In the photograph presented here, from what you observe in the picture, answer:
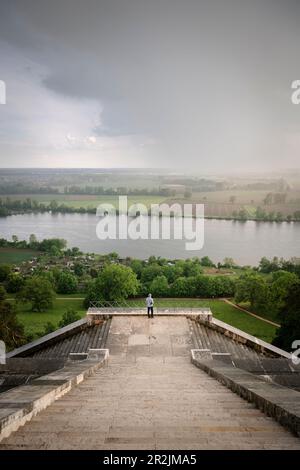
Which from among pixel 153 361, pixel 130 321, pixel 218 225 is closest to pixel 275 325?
pixel 130 321

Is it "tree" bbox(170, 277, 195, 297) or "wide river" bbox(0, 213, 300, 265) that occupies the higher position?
"wide river" bbox(0, 213, 300, 265)

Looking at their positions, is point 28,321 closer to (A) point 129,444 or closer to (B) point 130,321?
(B) point 130,321

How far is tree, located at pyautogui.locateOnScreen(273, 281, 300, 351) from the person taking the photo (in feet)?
48.8

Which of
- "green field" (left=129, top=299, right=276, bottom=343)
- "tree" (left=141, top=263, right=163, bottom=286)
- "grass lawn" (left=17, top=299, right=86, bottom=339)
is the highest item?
"tree" (left=141, top=263, right=163, bottom=286)

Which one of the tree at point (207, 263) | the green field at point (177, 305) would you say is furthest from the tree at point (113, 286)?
the tree at point (207, 263)

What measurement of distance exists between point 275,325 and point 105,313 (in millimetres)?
15226

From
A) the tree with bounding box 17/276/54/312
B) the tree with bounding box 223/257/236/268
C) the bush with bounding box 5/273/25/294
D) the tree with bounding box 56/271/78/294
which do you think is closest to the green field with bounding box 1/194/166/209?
the tree with bounding box 223/257/236/268

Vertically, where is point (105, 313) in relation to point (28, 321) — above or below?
above

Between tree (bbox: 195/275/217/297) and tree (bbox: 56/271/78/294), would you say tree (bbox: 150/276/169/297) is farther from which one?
tree (bbox: 56/271/78/294)

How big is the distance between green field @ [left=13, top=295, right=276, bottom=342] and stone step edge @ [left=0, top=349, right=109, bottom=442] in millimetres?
14996

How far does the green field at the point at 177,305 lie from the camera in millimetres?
22609

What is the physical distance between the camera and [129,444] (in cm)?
284

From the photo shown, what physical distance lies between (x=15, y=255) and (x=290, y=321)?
39934 millimetres

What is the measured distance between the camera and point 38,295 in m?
27.5
